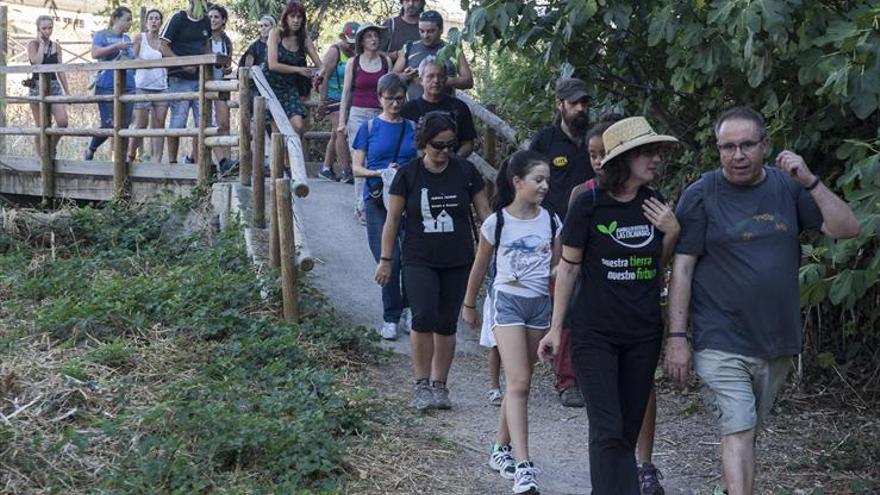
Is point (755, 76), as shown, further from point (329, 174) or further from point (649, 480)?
point (329, 174)

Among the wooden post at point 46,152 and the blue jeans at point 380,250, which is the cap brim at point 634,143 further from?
the wooden post at point 46,152

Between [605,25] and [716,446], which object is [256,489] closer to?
[716,446]

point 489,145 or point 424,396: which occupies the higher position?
point 489,145

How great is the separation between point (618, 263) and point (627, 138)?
507 mm

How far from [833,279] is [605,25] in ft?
9.47

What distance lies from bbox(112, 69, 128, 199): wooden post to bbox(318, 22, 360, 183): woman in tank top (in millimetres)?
2058

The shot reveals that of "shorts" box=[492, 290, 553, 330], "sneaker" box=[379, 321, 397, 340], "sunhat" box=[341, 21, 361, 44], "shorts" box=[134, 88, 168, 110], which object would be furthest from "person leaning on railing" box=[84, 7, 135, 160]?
"shorts" box=[492, 290, 553, 330]

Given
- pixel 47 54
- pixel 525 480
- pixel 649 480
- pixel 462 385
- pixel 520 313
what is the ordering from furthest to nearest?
pixel 47 54
pixel 462 385
pixel 520 313
pixel 649 480
pixel 525 480

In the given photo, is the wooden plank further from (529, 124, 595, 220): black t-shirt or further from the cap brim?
the cap brim

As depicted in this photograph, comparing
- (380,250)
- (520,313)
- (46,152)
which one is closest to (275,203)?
(380,250)

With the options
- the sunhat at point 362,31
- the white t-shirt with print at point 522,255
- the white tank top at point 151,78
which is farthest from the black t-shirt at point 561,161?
the white tank top at point 151,78

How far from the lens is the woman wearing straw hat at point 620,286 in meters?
5.17

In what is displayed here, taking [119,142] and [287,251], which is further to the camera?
[119,142]

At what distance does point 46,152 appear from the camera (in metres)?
14.6
